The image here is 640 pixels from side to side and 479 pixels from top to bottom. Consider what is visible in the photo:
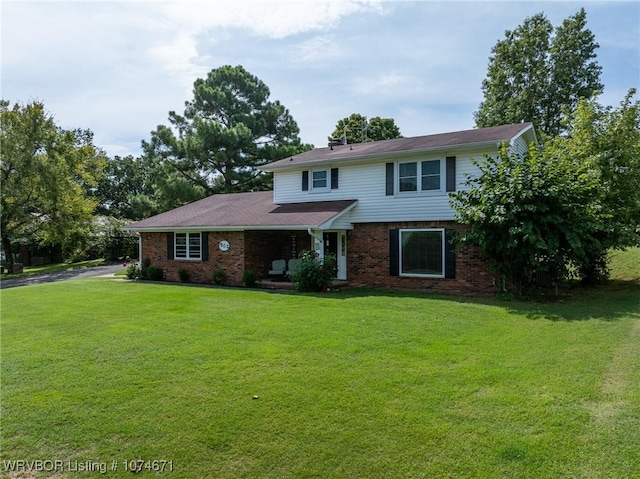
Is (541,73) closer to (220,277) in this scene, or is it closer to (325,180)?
(325,180)

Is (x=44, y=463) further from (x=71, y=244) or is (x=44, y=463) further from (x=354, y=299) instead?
(x=71, y=244)

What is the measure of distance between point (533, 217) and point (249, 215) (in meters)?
10.4

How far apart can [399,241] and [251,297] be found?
18.1ft

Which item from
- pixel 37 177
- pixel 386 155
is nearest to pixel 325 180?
pixel 386 155

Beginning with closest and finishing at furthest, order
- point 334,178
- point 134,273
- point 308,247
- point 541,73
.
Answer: point 334,178
point 308,247
point 134,273
point 541,73

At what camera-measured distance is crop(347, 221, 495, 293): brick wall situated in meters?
13.5

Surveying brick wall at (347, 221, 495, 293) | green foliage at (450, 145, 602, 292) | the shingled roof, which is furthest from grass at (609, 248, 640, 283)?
the shingled roof

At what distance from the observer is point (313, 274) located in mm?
13828

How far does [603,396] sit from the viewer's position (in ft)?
15.6

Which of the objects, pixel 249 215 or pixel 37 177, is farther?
pixel 37 177

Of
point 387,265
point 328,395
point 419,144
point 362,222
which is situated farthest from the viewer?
point 362,222

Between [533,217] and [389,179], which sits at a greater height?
[389,179]

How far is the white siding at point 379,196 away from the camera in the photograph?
14008 millimetres

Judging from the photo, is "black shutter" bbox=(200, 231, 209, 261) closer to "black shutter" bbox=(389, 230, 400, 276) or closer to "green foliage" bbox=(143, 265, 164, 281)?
"green foliage" bbox=(143, 265, 164, 281)
